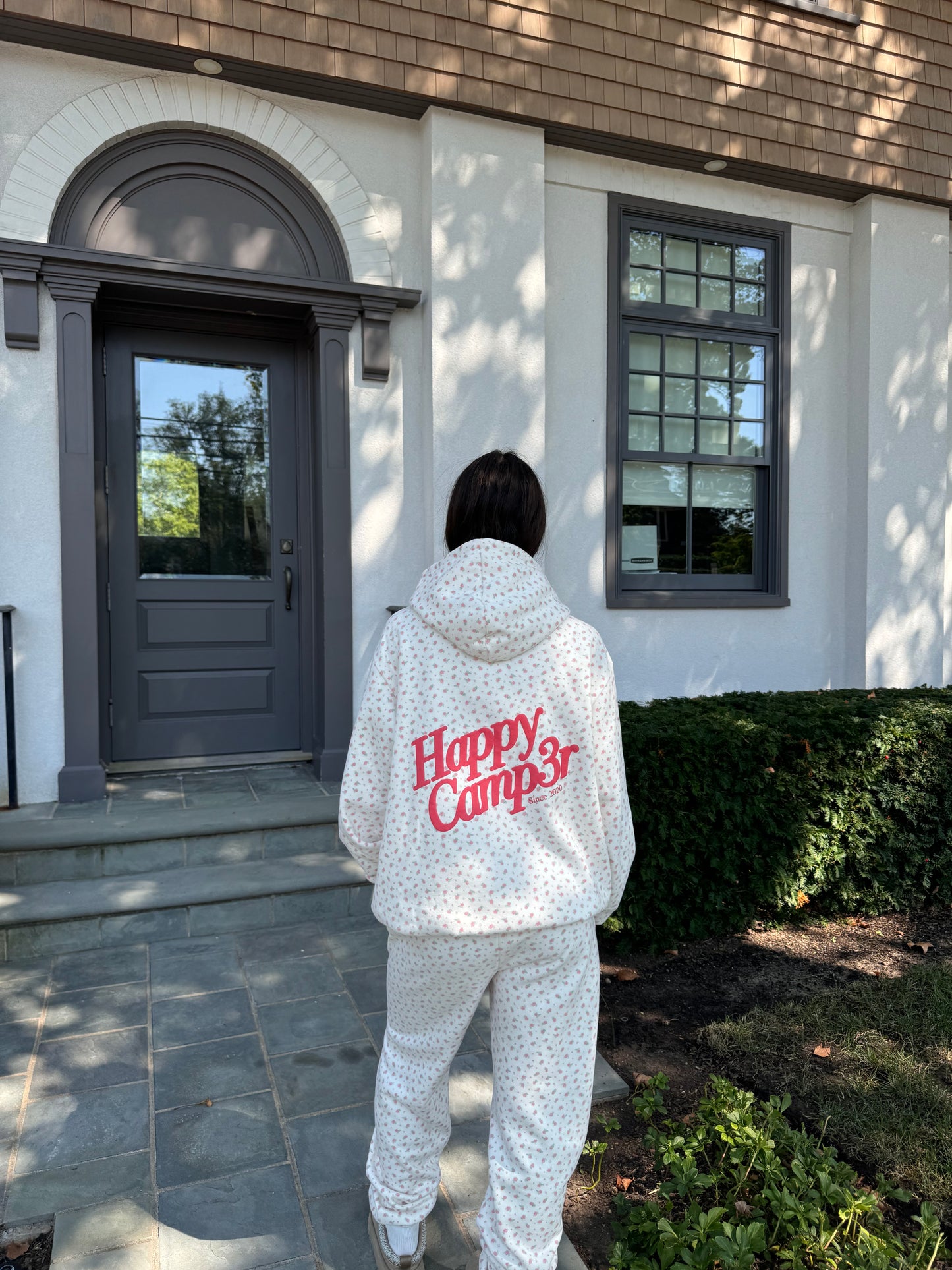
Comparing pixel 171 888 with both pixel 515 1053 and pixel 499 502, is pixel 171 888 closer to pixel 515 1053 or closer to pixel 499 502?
pixel 515 1053

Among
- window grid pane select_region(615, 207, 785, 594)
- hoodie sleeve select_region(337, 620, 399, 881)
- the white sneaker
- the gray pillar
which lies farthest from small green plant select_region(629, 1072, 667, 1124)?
window grid pane select_region(615, 207, 785, 594)

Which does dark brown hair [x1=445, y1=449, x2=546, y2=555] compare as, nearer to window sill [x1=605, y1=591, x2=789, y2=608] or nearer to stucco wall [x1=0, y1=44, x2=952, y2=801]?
stucco wall [x1=0, y1=44, x2=952, y2=801]

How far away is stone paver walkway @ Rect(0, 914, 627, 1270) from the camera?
1.86m

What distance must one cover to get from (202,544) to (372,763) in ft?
11.4

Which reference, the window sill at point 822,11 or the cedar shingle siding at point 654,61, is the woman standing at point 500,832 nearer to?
the cedar shingle siding at point 654,61

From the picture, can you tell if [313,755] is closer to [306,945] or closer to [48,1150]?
[306,945]

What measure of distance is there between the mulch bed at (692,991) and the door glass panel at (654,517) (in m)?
2.46

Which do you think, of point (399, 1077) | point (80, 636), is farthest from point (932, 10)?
point (399, 1077)

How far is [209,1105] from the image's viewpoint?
232 cm

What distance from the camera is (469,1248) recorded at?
1824mm

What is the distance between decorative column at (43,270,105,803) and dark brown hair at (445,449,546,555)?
307 cm

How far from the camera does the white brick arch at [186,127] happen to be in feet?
12.8

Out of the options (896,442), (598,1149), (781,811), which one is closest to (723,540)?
(896,442)

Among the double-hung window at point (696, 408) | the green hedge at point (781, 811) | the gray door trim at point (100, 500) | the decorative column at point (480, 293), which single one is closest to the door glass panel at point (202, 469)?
the gray door trim at point (100, 500)
